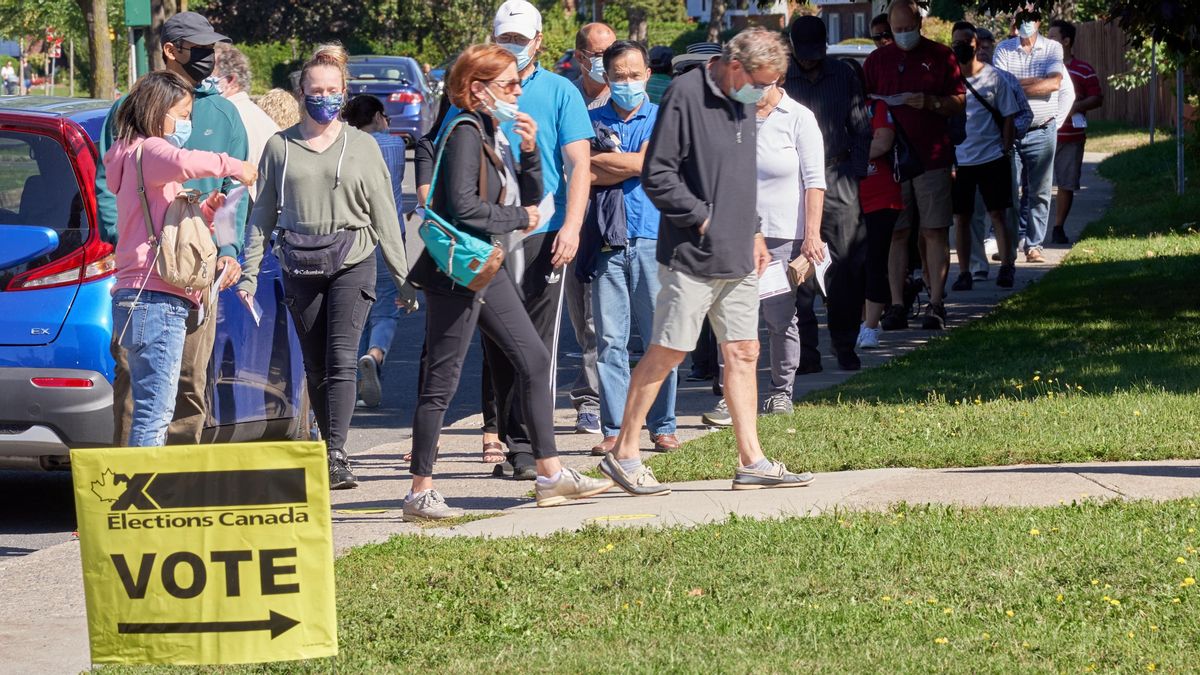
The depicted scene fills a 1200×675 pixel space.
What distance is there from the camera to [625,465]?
7418 millimetres

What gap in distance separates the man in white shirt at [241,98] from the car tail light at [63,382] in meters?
1.35

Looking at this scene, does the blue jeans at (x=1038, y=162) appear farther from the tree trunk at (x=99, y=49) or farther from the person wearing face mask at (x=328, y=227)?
the tree trunk at (x=99, y=49)

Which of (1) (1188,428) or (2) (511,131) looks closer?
(2) (511,131)

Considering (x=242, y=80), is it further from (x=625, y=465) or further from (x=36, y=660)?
(x=36, y=660)

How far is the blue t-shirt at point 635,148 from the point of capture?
860cm

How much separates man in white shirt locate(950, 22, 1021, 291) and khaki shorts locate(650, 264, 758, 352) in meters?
6.72

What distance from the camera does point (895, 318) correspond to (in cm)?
1298

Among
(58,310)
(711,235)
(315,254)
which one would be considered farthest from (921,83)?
(58,310)

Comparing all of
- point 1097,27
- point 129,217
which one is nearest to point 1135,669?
point 129,217

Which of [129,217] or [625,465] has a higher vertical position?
[129,217]

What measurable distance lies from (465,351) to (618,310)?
168cm

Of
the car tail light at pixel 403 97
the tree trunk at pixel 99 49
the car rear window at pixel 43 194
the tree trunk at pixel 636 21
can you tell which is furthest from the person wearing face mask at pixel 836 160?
Answer: the tree trunk at pixel 636 21

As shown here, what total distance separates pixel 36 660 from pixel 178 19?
345 cm

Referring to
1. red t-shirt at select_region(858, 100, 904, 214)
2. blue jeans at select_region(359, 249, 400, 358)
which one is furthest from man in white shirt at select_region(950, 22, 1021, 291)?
blue jeans at select_region(359, 249, 400, 358)
